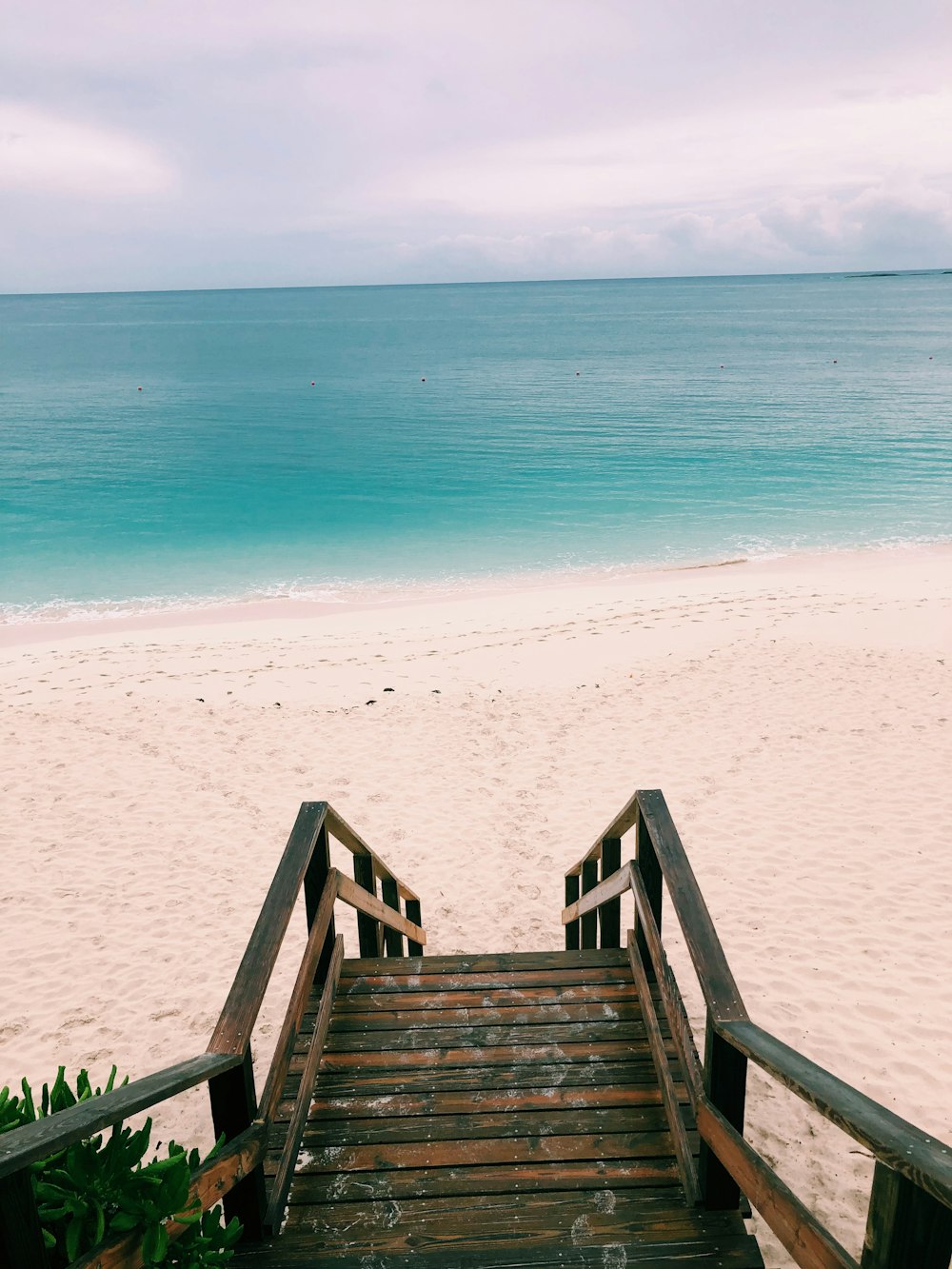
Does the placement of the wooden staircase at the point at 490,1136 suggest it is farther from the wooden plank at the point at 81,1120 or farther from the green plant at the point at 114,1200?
the wooden plank at the point at 81,1120

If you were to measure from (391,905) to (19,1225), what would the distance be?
4.62 meters

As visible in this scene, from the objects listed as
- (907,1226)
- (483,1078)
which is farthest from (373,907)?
(907,1226)

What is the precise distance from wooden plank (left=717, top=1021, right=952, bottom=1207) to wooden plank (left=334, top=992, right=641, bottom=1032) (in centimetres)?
192

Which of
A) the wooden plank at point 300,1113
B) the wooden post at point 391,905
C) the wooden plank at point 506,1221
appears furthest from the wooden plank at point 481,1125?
the wooden post at point 391,905

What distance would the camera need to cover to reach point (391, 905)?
6.33m

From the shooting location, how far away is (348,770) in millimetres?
10820

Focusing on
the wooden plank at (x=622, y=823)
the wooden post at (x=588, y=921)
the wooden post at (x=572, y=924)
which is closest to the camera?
the wooden plank at (x=622, y=823)

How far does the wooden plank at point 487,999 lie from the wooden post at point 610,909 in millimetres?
648

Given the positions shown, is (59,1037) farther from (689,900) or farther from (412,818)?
(689,900)

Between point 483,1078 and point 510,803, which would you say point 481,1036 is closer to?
point 483,1078

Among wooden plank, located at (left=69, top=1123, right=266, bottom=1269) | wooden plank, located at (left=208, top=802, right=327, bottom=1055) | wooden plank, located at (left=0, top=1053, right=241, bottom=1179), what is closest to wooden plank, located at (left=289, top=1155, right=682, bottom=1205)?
wooden plank, located at (left=69, top=1123, right=266, bottom=1269)

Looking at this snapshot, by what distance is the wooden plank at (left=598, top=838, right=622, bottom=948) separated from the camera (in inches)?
210

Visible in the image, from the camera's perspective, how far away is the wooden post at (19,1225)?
5.80 ft

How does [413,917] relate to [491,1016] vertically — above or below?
above
